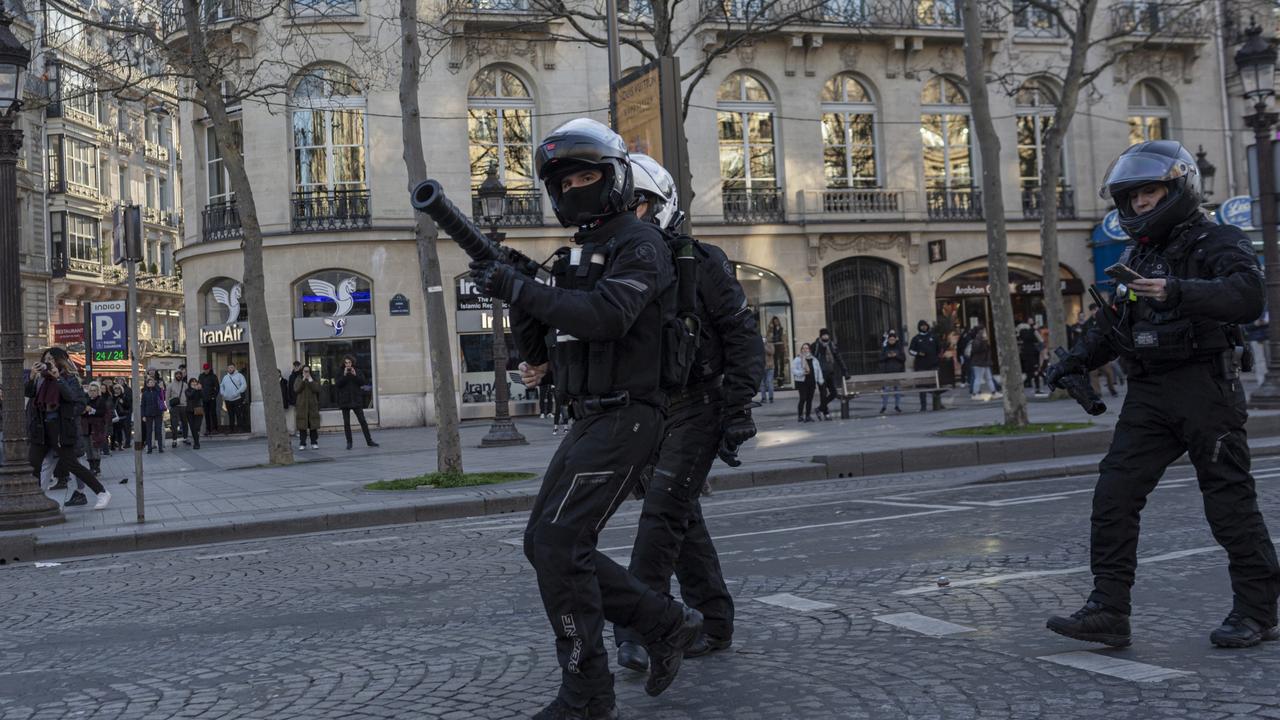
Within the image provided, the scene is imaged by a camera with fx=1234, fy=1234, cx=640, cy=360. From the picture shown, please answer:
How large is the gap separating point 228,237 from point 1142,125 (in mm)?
24756

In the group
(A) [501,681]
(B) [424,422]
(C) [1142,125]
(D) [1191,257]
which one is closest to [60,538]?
(A) [501,681]

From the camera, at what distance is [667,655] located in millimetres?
4285

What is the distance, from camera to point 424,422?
1138 inches

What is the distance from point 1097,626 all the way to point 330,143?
26.8 metres

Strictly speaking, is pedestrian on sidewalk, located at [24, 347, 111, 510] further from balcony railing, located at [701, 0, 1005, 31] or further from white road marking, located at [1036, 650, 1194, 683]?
balcony railing, located at [701, 0, 1005, 31]

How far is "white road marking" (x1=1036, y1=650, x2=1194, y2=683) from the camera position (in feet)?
14.0

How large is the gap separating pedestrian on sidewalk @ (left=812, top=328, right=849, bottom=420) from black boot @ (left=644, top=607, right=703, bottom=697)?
18.5 meters

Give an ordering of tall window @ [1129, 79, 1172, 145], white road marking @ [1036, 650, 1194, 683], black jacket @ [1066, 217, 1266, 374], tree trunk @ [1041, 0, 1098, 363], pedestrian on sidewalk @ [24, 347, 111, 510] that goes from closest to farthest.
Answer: white road marking @ [1036, 650, 1194, 683] → black jacket @ [1066, 217, 1266, 374] → pedestrian on sidewalk @ [24, 347, 111, 510] → tree trunk @ [1041, 0, 1098, 363] → tall window @ [1129, 79, 1172, 145]

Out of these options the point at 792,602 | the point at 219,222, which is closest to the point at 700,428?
the point at 792,602

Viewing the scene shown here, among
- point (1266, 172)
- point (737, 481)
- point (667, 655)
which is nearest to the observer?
point (667, 655)

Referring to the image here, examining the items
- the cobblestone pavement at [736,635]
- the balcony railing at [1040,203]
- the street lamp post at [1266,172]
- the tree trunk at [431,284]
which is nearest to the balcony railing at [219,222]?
the tree trunk at [431,284]

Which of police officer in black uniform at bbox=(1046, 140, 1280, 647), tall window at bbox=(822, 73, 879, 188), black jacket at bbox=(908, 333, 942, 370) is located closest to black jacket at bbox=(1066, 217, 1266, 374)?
police officer in black uniform at bbox=(1046, 140, 1280, 647)

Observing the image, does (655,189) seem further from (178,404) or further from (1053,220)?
(178,404)

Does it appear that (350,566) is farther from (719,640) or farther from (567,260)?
(567,260)
